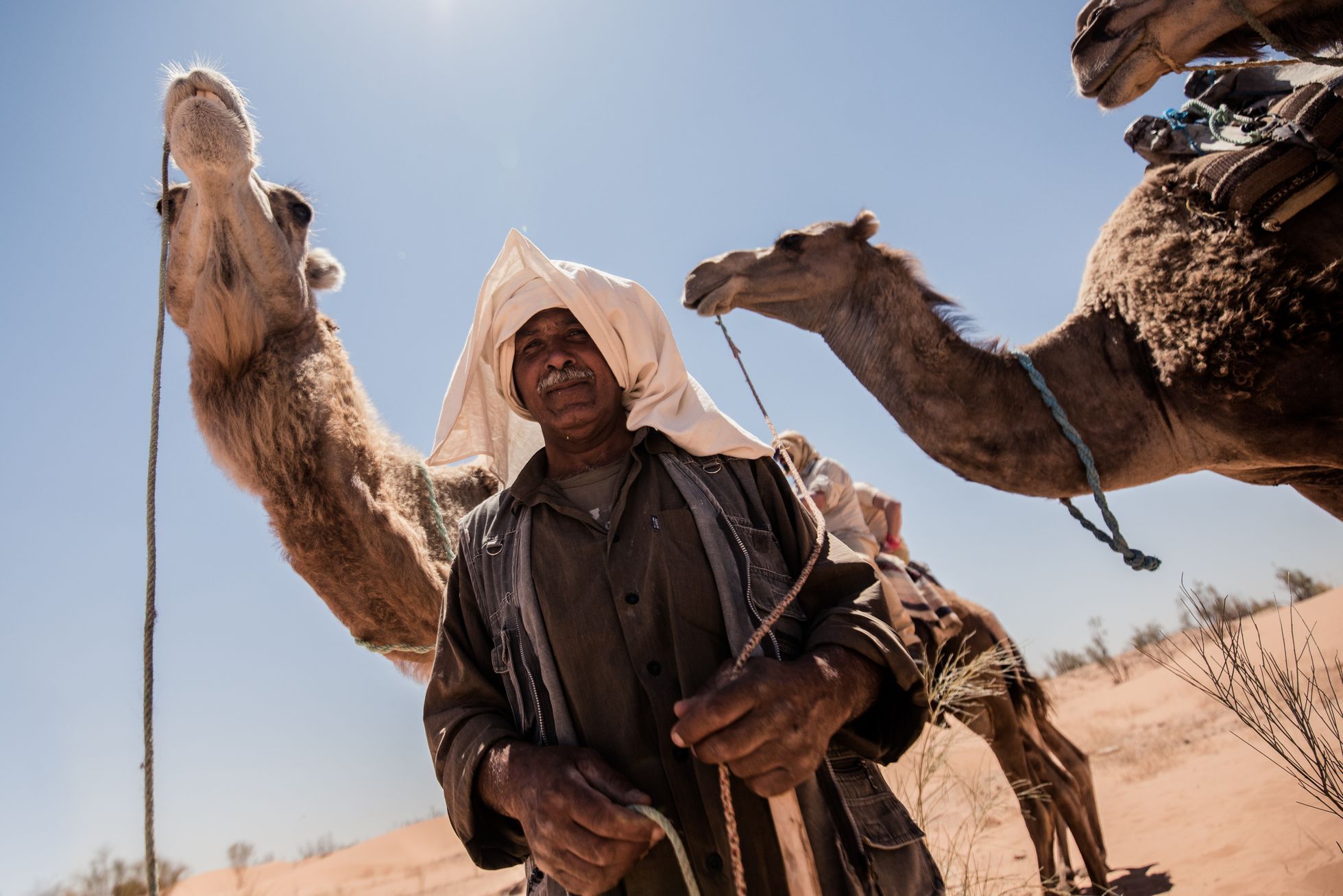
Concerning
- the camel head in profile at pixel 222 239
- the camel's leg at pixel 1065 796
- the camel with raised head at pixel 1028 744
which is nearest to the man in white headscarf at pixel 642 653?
the camel head in profile at pixel 222 239

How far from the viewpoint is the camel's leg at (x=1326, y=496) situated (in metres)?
3.90

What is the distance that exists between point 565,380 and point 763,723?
43.7 inches

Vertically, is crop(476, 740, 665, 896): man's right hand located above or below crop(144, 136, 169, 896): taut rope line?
below

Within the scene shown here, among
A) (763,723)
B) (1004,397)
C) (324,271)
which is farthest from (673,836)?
(324,271)

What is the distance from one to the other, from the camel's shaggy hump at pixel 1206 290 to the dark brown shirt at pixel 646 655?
2.41 metres

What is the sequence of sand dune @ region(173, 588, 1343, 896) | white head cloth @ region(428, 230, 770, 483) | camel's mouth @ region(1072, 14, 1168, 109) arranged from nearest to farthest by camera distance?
white head cloth @ region(428, 230, 770, 483) → camel's mouth @ region(1072, 14, 1168, 109) → sand dune @ region(173, 588, 1343, 896)

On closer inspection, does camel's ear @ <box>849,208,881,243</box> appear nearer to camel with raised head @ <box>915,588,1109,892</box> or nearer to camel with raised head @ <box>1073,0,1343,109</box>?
camel with raised head @ <box>1073,0,1343,109</box>

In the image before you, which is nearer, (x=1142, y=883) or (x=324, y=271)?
(x=324, y=271)

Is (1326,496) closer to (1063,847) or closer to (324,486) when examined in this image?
(1063,847)

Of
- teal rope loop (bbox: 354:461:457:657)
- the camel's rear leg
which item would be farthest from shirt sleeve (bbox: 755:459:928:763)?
the camel's rear leg

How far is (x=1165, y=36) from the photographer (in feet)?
11.7

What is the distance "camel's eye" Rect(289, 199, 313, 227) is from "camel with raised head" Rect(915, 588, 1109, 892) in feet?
16.5

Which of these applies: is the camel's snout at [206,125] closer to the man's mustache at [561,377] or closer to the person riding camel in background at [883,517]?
the man's mustache at [561,377]

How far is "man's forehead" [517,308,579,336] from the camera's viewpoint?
7.46 feet
